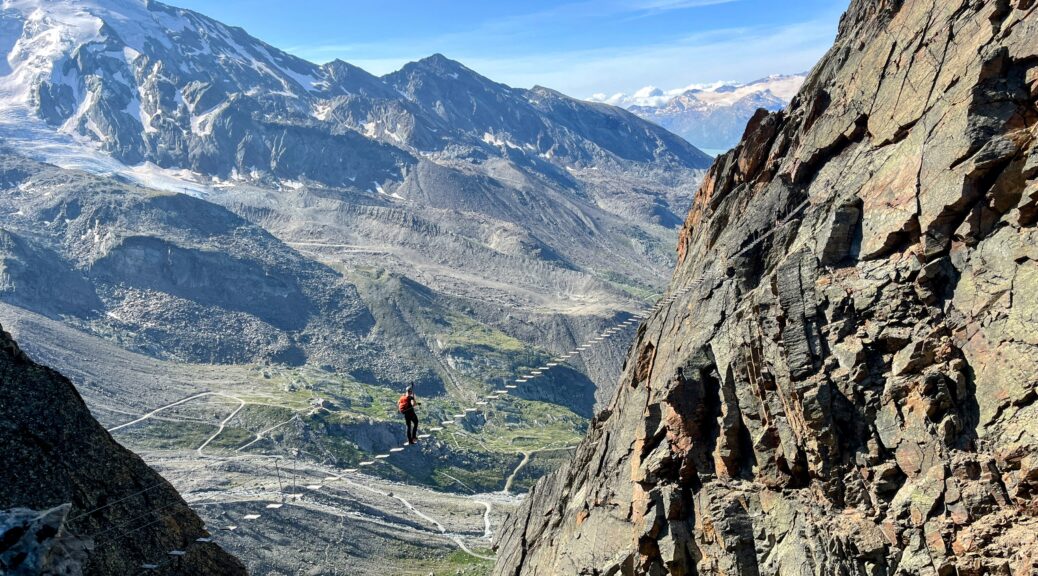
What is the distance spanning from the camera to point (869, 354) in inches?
1111

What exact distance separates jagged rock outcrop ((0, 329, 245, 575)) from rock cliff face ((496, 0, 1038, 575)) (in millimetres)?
17484

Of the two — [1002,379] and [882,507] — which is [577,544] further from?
[1002,379]

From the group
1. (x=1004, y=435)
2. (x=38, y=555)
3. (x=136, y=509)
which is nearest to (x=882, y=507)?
(x=1004, y=435)

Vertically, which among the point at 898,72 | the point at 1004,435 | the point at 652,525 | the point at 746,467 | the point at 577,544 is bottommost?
the point at 577,544

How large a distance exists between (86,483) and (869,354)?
29.4 m

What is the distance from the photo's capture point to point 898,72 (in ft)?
112

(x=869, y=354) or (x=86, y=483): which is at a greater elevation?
(x=869, y=354)

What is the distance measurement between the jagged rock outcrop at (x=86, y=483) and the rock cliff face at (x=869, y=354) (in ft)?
57.4

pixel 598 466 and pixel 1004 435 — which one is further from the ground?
pixel 1004 435

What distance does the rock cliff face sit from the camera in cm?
2444

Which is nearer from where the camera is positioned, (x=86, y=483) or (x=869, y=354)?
(x=869, y=354)

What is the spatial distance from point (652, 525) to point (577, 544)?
20.8 ft

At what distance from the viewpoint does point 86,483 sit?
1248 inches

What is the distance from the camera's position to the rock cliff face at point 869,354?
24438 mm
